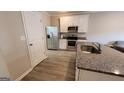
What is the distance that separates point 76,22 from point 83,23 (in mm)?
423

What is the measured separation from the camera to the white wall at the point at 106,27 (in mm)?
A: 4272

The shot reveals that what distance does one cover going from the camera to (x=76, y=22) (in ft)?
15.9

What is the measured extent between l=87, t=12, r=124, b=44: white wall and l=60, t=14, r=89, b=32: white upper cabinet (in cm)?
41

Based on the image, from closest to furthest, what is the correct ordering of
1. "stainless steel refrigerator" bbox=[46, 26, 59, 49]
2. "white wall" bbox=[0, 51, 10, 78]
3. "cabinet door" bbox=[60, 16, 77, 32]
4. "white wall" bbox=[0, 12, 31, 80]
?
"white wall" bbox=[0, 51, 10, 78] → "white wall" bbox=[0, 12, 31, 80] → "cabinet door" bbox=[60, 16, 77, 32] → "stainless steel refrigerator" bbox=[46, 26, 59, 49]

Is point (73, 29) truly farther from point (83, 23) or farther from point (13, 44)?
point (13, 44)

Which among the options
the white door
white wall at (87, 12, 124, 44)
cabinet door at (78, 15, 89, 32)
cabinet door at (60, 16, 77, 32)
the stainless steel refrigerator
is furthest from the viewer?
the stainless steel refrigerator

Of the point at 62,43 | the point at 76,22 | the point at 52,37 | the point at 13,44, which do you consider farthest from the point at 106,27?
the point at 13,44

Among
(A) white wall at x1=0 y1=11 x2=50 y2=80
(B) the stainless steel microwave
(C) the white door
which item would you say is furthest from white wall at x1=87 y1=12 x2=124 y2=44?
(A) white wall at x1=0 y1=11 x2=50 y2=80

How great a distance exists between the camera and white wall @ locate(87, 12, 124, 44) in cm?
427

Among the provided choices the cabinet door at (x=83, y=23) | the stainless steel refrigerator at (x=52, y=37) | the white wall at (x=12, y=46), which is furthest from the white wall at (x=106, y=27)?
the white wall at (x=12, y=46)

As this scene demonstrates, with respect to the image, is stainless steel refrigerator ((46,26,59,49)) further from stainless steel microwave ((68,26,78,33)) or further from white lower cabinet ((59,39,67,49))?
stainless steel microwave ((68,26,78,33))
